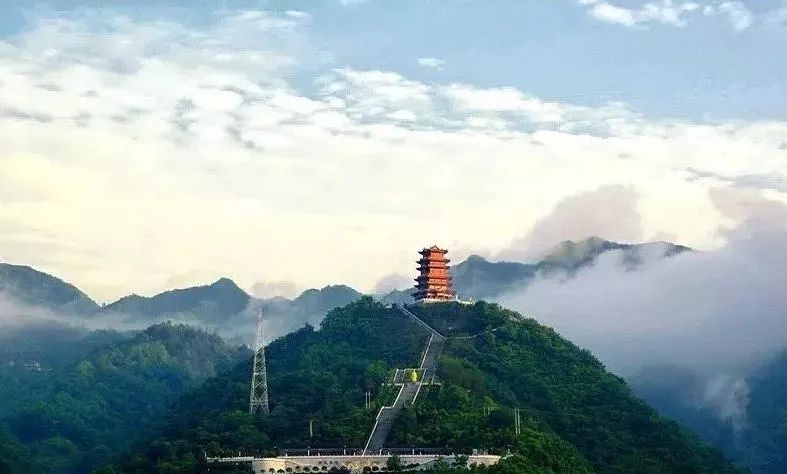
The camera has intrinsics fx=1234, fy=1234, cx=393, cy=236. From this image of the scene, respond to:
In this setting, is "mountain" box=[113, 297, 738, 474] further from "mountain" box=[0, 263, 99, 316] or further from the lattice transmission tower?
"mountain" box=[0, 263, 99, 316]

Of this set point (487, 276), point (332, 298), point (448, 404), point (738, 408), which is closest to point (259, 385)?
point (448, 404)

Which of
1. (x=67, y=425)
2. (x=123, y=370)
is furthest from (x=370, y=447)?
(x=123, y=370)

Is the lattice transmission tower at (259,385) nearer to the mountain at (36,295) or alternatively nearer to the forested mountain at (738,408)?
the forested mountain at (738,408)

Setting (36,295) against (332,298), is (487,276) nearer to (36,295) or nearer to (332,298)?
(332,298)

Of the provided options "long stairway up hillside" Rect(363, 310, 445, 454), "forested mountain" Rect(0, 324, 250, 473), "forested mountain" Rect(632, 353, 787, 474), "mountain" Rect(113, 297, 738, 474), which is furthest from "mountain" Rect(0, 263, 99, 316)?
"long stairway up hillside" Rect(363, 310, 445, 454)

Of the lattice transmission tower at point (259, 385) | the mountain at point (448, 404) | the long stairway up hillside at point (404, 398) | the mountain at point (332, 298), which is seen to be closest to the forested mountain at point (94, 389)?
the mountain at point (448, 404)

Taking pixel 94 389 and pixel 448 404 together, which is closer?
pixel 448 404

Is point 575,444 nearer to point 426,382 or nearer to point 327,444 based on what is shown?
point 426,382
